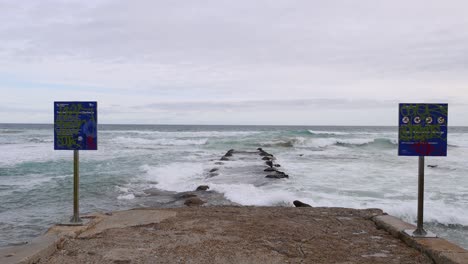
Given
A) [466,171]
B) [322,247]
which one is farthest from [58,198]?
[466,171]

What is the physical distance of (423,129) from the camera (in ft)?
16.8

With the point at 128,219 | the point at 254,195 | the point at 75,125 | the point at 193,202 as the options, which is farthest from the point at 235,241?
the point at 254,195

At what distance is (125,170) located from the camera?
17391 millimetres

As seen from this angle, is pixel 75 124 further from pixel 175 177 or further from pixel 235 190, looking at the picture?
pixel 175 177

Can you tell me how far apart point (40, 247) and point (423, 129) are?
4402 millimetres

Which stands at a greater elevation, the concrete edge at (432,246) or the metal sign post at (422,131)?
the metal sign post at (422,131)

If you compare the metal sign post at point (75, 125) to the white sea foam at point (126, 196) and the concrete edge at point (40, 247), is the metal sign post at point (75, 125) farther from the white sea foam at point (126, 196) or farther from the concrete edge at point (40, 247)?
the white sea foam at point (126, 196)

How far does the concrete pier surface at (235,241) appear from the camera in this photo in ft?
14.9

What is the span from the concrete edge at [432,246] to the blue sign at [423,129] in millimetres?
984

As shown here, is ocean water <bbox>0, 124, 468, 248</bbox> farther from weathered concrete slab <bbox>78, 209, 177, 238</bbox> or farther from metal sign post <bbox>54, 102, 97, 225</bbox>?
metal sign post <bbox>54, 102, 97, 225</bbox>

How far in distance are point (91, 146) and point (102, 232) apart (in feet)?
3.59

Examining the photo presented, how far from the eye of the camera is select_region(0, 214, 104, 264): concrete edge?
4.25 metres

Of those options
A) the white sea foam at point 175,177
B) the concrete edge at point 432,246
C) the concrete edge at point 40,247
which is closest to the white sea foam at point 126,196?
the white sea foam at point 175,177

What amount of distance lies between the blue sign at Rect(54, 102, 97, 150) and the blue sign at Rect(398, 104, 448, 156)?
3.73m
